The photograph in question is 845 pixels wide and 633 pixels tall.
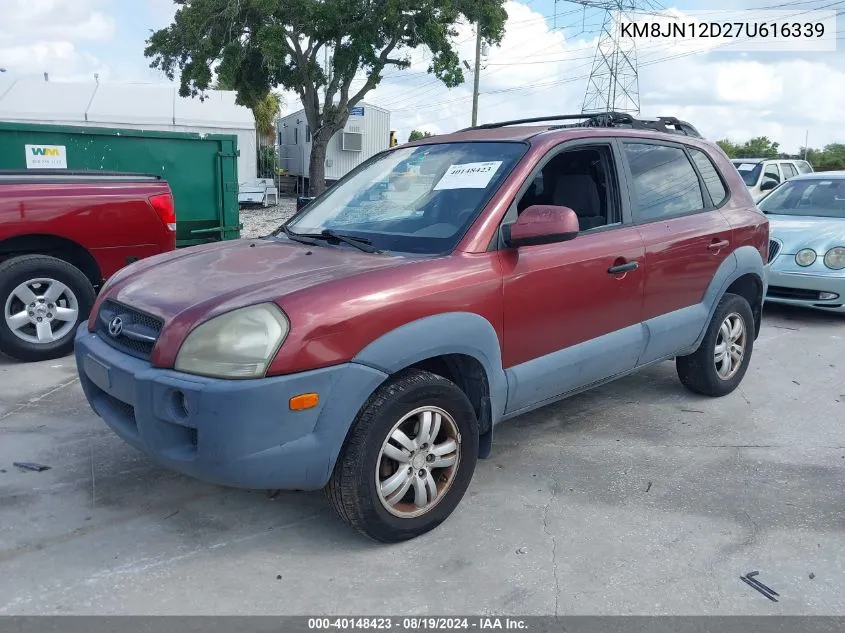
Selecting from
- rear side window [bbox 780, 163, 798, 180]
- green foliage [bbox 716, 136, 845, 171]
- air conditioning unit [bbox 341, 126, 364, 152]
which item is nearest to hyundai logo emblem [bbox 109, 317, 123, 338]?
rear side window [bbox 780, 163, 798, 180]

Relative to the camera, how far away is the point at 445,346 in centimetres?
317

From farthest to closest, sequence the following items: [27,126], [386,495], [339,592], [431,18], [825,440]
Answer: [431,18] → [27,126] → [825,440] → [386,495] → [339,592]

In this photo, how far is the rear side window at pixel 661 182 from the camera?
434 cm

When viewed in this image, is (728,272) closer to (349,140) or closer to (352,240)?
(352,240)

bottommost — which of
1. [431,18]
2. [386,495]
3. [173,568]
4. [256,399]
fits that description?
[173,568]

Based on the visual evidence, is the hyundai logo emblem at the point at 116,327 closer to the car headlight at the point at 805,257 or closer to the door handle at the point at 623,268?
the door handle at the point at 623,268

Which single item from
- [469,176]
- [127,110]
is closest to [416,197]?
[469,176]

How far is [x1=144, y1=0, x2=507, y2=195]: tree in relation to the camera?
70.6 ft

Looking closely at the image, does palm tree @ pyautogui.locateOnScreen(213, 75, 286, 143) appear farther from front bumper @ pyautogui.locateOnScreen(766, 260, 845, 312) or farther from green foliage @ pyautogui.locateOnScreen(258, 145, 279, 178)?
front bumper @ pyautogui.locateOnScreen(766, 260, 845, 312)

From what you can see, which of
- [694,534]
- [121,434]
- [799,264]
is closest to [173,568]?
[121,434]

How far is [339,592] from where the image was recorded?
286 centimetres

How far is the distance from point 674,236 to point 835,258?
13.9 feet

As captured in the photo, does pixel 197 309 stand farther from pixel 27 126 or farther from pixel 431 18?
pixel 431 18
